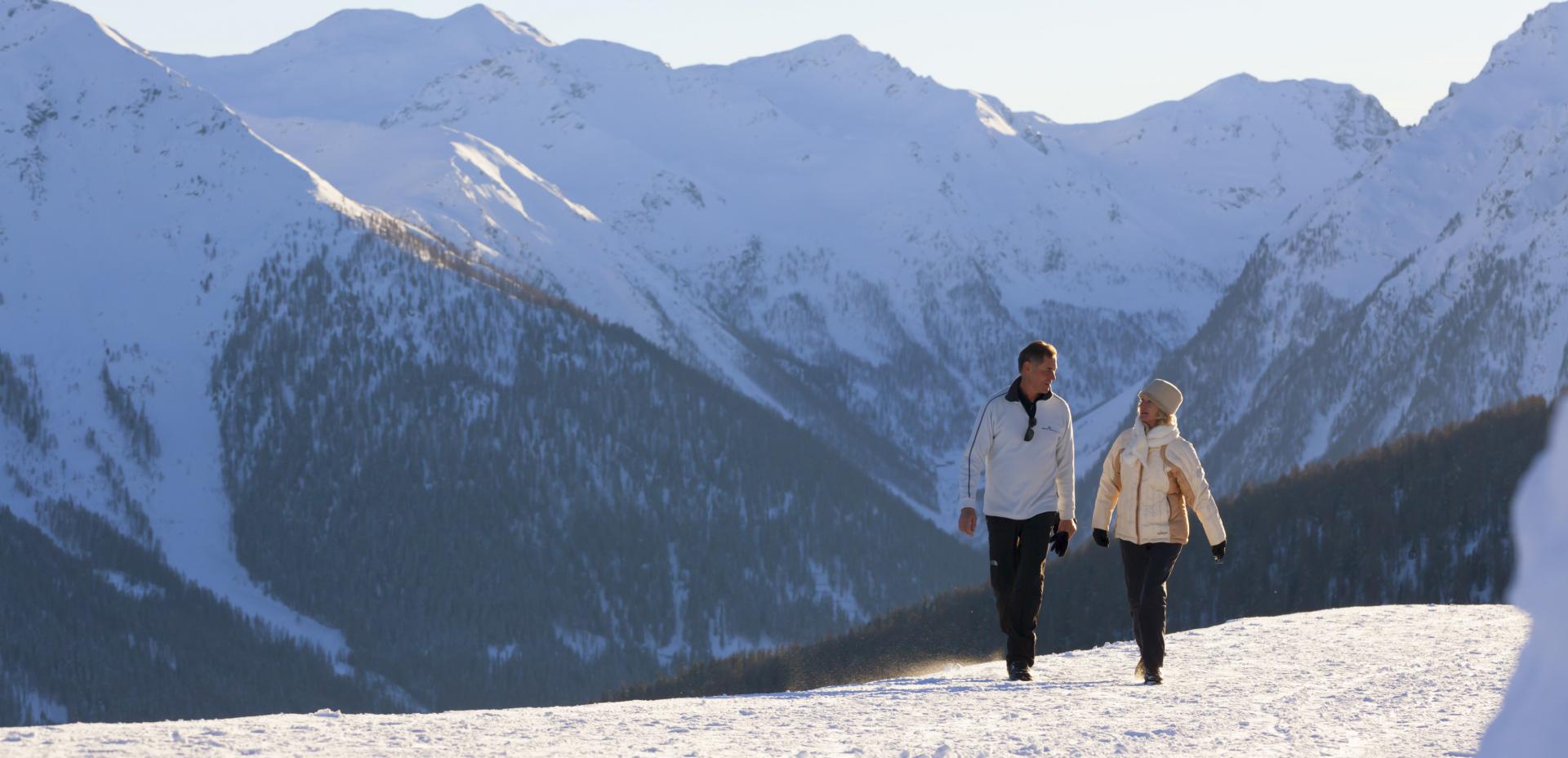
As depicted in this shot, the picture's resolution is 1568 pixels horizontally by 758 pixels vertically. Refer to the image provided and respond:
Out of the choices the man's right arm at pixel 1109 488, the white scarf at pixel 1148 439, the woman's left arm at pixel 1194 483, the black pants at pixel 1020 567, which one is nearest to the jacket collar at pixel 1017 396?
the man's right arm at pixel 1109 488

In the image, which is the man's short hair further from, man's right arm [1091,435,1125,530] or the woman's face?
man's right arm [1091,435,1125,530]

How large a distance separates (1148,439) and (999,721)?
4.21 metres

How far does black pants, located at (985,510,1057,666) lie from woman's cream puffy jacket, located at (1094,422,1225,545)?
62cm

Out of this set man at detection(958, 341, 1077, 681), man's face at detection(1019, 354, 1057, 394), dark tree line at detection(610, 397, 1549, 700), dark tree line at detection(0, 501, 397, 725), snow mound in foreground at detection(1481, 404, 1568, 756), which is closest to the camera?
snow mound in foreground at detection(1481, 404, 1568, 756)

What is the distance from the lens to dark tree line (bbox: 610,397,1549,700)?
129125mm

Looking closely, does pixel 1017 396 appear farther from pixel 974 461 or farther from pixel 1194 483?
pixel 1194 483

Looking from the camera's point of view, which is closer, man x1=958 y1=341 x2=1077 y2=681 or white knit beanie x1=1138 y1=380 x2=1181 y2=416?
white knit beanie x1=1138 y1=380 x2=1181 y2=416

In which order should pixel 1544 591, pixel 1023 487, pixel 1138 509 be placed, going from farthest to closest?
1. pixel 1023 487
2. pixel 1138 509
3. pixel 1544 591

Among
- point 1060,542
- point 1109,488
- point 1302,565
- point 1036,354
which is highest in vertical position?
point 1036,354

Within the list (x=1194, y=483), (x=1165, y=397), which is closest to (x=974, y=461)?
(x=1165, y=397)

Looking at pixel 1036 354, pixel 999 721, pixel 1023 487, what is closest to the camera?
pixel 999 721

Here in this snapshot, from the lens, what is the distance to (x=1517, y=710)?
636cm

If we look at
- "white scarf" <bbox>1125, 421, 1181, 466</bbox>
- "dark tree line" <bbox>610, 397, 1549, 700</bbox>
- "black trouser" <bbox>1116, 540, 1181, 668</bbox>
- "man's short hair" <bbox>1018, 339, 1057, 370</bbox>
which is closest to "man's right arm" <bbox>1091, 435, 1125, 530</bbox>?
"white scarf" <bbox>1125, 421, 1181, 466</bbox>

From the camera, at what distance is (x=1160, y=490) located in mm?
18469
